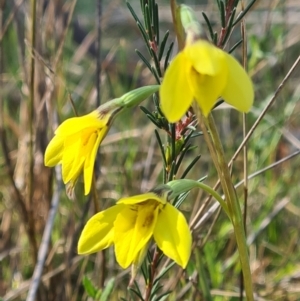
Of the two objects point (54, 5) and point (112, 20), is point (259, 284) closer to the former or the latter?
point (54, 5)

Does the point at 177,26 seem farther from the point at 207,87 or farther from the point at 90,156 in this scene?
the point at 90,156

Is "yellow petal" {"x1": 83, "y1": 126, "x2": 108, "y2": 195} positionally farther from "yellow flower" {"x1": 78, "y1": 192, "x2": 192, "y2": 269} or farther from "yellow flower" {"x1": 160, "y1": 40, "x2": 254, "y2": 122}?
"yellow flower" {"x1": 160, "y1": 40, "x2": 254, "y2": 122}

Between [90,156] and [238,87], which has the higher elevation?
[238,87]

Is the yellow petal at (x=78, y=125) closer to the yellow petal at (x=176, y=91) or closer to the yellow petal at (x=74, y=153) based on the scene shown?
the yellow petal at (x=74, y=153)

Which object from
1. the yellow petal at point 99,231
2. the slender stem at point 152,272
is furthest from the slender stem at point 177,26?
the slender stem at point 152,272

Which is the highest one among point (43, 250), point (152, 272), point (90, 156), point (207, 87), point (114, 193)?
point (207, 87)

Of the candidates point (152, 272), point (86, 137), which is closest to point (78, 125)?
point (86, 137)
